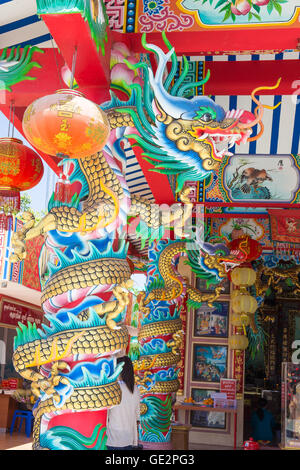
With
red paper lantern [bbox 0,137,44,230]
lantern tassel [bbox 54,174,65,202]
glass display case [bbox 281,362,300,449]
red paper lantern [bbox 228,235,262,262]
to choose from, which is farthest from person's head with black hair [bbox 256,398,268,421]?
lantern tassel [bbox 54,174,65,202]

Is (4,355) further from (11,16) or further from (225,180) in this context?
(11,16)

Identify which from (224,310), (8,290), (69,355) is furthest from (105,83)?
(8,290)

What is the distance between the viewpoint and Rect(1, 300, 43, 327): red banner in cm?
1210

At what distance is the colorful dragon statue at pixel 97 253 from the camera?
2.74 meters

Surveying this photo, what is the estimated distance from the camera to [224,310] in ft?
30.6

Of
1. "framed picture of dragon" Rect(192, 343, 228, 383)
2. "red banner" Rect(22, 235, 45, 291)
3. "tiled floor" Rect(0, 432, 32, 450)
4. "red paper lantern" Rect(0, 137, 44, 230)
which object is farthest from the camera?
"red banner" Rect(22, 235, 45, 291)

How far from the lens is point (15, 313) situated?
12703mm

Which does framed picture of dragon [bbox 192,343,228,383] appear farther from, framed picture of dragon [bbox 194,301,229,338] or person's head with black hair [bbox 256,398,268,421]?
person's head with black hair [bbox 256,398,268,421]

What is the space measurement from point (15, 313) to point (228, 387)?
6.11m

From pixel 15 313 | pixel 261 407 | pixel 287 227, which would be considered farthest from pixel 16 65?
pixel 15 313

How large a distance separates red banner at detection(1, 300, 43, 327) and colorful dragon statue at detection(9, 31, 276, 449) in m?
9.46

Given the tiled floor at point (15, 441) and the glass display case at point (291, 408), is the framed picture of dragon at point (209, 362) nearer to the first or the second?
the tiled floor at point (15, 441)

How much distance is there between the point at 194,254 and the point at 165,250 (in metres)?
0.38

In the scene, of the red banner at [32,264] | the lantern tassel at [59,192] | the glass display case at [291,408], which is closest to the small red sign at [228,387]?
the red banner at [32,264]
